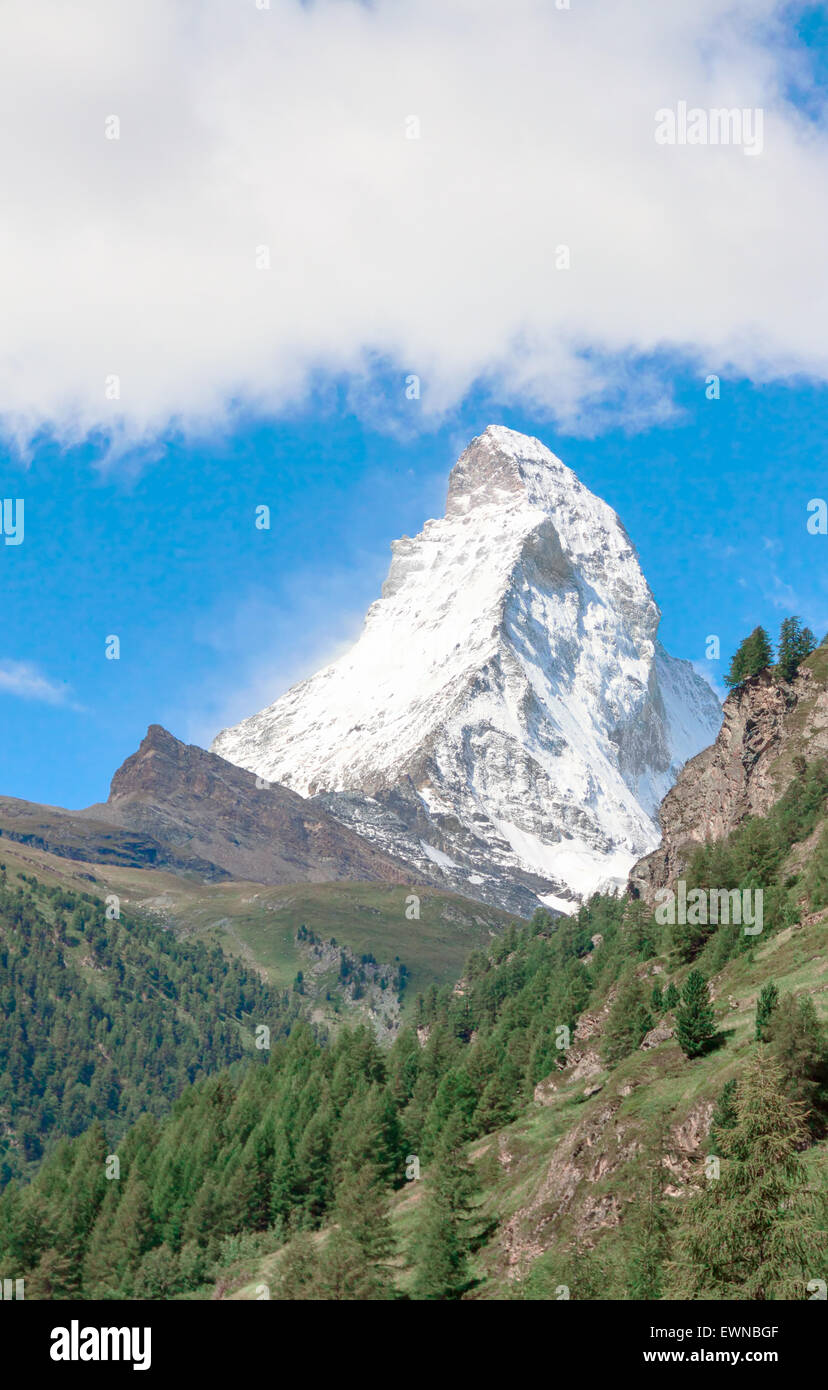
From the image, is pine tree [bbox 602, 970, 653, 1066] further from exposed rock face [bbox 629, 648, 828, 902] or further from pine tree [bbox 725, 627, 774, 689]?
pine tree [bbox 725, 627, 774, 689]

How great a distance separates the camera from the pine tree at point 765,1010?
66275mm

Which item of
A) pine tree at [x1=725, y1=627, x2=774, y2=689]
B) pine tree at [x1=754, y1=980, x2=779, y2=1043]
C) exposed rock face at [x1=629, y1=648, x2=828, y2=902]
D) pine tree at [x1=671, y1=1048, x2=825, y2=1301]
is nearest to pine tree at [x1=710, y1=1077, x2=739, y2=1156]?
pine tree at [x1=754, y1=980, x2=779, y2=1043]

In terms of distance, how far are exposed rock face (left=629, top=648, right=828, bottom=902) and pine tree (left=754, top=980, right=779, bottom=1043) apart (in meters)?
68.1

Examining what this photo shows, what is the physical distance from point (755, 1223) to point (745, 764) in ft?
371

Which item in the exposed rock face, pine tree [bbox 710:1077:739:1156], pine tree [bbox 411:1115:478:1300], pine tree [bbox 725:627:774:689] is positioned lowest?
pine tree [bbox 411:1115:478:1300]

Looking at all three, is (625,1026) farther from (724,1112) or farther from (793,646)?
(793,646)

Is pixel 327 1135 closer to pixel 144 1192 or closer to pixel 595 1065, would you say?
pixel 144 1192

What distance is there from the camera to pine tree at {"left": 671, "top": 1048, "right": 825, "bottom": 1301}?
4438cm

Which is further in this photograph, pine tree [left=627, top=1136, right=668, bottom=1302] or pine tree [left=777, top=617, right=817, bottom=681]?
pine tree [left=777, top=617, right=817, bottom=681]

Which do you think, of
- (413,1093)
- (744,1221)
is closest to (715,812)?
(413,1093)

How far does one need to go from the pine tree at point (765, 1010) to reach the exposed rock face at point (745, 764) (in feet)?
223

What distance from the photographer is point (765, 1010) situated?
6838 centimetres

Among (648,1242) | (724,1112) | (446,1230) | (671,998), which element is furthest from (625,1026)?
(648,1242)
